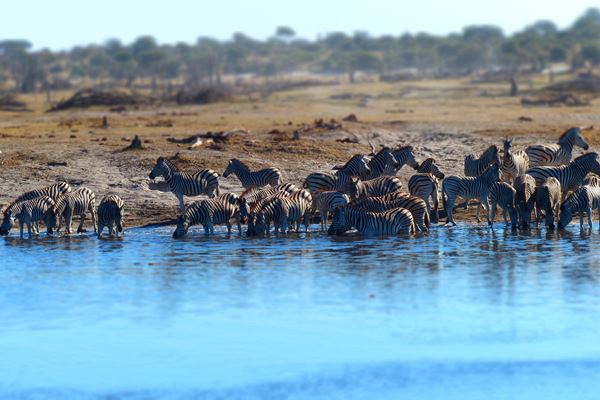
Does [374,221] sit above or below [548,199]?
below

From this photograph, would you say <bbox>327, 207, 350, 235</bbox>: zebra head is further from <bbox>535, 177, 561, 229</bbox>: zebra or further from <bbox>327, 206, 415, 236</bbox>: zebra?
<bbox>535, 177, 561, 229</bbox>: zebra

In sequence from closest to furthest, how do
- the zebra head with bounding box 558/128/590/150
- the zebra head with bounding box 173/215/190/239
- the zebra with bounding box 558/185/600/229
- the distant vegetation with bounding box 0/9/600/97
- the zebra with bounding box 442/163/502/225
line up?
the zebra head with bounding box 173/215/190/239 < the zebra with bounding box 558/185/600/229 < the zebra with bounding box 442/163/502/225 < the zebra head with bounding box 558/128/590/150 < the distant vegetation with bounding box 0/9/600/97

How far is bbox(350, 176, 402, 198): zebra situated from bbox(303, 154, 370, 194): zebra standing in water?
1.22 feet

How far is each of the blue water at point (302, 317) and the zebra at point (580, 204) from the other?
0.87 feet

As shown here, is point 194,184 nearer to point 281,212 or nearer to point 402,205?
point 281,212

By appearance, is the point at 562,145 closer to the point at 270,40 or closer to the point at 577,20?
the point at 577,20

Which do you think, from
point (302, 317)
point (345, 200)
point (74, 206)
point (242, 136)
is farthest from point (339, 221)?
point (242, 136)

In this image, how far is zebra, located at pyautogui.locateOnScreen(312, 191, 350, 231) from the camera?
619 inches

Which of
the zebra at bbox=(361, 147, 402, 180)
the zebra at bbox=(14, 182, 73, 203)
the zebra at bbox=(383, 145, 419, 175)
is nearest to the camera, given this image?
the zebra at bbox=(14, 182, 73, 203)

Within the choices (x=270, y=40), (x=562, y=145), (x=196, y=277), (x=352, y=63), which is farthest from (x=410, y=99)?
(x=270, y=40)

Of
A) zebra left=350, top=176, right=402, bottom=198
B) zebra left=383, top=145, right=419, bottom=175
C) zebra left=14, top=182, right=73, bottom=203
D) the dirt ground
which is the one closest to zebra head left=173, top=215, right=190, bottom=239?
the dirt ground

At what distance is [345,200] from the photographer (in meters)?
15.7

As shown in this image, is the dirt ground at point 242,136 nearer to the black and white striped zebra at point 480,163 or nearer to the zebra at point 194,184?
the zebra at point 194,184

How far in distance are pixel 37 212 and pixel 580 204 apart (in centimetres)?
737
